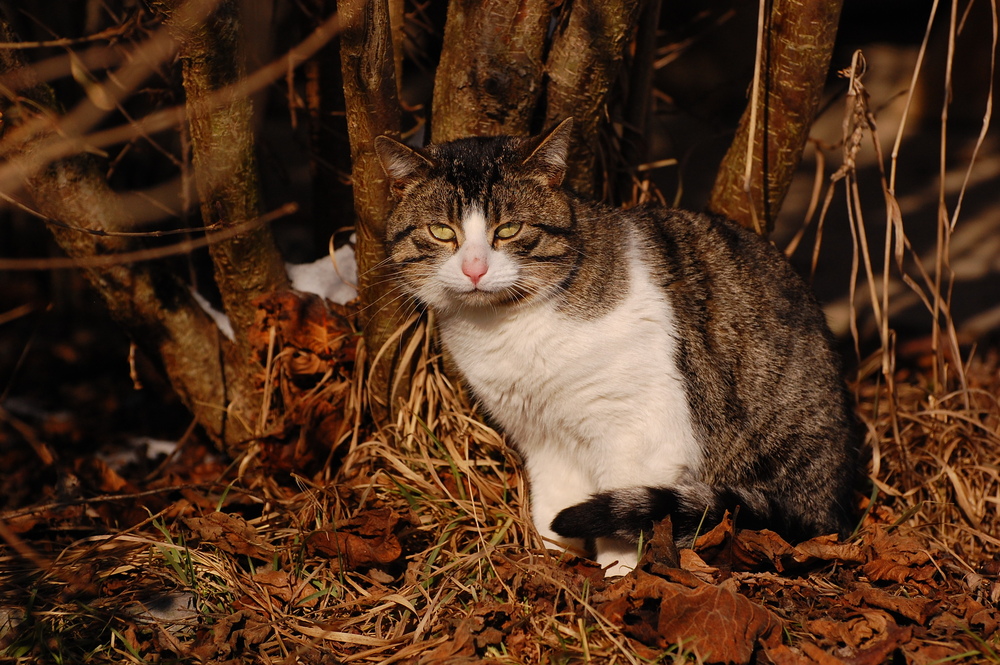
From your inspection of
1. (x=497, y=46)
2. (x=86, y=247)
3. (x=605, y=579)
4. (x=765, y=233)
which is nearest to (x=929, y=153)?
A: (x=765, y=233)

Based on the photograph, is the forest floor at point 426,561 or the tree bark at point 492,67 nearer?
the forest floor at point 426,561

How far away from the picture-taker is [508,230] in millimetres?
2457

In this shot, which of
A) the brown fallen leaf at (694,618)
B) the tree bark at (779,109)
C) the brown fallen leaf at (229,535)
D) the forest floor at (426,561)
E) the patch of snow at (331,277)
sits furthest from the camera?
the patch of snow at (331,277)

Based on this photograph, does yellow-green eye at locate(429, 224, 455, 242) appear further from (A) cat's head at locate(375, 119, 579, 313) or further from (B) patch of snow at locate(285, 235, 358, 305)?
(B) patch of snow at locate(285, 235, 358, 305)

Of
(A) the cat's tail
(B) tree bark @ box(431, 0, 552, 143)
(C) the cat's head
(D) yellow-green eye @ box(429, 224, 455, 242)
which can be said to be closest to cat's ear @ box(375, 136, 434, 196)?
(C) the cat's head

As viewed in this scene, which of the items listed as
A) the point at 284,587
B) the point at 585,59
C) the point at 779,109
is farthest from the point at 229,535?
the point at 779,109

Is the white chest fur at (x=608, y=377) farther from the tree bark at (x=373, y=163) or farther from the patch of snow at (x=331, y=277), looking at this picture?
the patch of snow at (x=331, y=277)

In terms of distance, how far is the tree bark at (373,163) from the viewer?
2.33m

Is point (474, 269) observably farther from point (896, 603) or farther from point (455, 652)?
point (896, 603)

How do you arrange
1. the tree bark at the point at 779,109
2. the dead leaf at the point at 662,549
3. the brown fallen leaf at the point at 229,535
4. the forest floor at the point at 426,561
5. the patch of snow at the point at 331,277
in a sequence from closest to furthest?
1. the forest floor at the point at 426,561
2. the dead leaf at the point at 662,549
3. the brown fallen leaf at the point at 229,535
4. the tree bark at the point at 779,109
5. the patch of snow at the point at 331,277

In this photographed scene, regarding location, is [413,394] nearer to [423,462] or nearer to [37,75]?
[423,462]

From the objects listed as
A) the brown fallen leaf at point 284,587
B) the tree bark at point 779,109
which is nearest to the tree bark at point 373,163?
the brown fallen leaf at point 284,587

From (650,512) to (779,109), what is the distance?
1.49m

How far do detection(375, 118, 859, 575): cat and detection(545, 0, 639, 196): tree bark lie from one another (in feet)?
1.11
